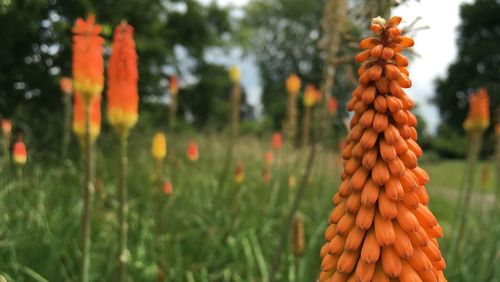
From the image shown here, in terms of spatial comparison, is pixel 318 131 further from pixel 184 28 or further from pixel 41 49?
pixel 184 28

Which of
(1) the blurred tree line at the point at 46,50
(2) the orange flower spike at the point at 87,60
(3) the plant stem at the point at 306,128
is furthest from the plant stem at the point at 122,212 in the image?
(1) the blurred tree line at the point at 46,50

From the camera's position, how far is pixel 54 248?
150 inches

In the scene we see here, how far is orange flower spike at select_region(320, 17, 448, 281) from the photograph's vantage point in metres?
1.33

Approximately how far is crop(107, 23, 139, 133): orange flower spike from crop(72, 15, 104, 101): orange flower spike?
0.07 metres

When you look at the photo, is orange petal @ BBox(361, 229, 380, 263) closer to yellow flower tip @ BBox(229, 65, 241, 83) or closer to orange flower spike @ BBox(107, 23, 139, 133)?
orange flower spike @ BBox(107, 23, 139, 133)

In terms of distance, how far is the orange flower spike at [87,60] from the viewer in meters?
2.33

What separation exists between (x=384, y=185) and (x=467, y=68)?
115 ft

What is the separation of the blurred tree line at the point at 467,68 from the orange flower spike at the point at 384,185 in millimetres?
30183

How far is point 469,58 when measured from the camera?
33188 mm

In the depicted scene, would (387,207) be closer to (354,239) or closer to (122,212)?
(354,239)

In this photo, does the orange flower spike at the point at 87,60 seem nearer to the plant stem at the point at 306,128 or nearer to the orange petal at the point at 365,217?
the orange petal at the point at 365,217

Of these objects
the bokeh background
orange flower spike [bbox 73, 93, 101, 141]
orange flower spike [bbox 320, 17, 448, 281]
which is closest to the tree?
the bokeh background

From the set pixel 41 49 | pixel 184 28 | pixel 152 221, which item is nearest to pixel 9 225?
pixel 152 221

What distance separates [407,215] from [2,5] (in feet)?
21.6
